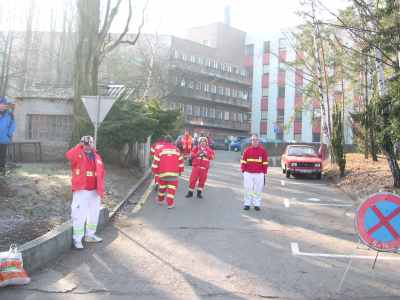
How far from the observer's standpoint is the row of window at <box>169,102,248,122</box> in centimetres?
6944

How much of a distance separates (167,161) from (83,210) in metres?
4.48

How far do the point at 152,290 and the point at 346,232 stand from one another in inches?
216

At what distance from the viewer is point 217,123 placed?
73.3 meters

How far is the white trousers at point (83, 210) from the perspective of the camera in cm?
806

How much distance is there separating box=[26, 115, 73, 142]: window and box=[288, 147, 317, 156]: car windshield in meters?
10.1

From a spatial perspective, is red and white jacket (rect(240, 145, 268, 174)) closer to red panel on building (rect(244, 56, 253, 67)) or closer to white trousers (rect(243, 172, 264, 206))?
white trousers (rect(243, 172, 264, 206))

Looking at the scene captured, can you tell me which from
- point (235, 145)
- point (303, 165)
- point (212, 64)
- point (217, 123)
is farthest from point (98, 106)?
point (212, 64)

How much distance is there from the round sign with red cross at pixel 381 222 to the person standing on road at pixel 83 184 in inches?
167

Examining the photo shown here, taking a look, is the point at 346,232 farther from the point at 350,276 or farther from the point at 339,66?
the point at 339,66

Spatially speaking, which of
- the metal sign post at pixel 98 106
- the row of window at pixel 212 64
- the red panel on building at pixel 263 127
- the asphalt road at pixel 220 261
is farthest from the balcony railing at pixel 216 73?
the asphalt road at pixel 220 261

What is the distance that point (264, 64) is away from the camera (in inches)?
2896

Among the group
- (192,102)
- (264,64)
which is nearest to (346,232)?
(192,102)

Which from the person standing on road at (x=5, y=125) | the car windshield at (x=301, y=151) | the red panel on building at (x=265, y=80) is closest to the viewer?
the person standing on road at (x=5, y=125)

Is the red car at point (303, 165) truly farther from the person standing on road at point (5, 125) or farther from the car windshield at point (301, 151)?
the person standing on road at point (5, 125)
